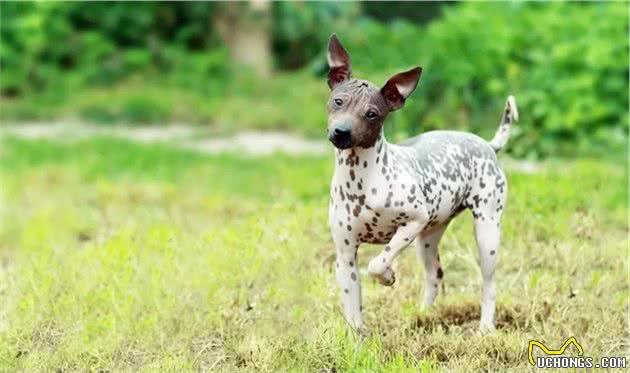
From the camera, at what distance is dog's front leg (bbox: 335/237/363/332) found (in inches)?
167

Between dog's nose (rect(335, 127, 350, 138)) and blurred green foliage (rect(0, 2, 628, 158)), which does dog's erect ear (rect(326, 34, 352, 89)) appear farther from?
blurred green foliage (rect(0, 2, 628, 158))

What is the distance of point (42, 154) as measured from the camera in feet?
32.1

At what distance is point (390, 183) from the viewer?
4.09 meters

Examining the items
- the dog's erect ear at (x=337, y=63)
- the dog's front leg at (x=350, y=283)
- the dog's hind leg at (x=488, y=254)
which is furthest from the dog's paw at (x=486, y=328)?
the dog's erect ear at (x=337, y=63)

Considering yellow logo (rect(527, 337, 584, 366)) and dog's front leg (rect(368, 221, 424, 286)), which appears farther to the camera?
yellow logo (rect(527, 337, 584, 366))

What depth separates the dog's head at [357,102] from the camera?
391 centimetres

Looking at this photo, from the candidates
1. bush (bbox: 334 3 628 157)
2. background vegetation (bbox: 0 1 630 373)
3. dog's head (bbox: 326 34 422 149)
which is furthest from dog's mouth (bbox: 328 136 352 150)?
bush (bbox: 334 3 628 157)

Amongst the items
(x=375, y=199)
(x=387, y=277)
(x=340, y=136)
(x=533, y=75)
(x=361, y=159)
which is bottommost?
(x=533, y=75)

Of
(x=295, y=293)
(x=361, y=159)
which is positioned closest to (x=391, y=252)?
(x=361, y=159)

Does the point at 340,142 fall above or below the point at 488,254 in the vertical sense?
above

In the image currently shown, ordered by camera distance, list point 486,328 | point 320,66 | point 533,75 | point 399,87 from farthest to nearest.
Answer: point 320,66 < point 533,75 < point 486,328 < point 399,87

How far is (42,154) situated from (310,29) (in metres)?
4.62

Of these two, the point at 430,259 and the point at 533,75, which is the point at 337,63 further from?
the point at 533,75

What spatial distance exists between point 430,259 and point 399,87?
3.12 ft
